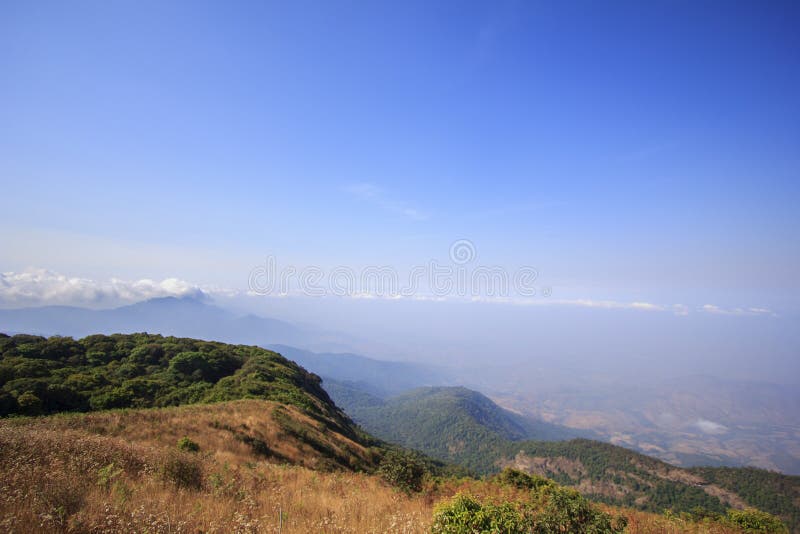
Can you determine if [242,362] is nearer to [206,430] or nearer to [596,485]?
[206,430]

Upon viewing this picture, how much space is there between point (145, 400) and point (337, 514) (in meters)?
24.2

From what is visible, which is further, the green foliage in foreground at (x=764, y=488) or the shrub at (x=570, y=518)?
the green foliage in foreground at (x=764, y=488)

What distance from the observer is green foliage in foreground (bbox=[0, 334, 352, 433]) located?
1959 centimetres

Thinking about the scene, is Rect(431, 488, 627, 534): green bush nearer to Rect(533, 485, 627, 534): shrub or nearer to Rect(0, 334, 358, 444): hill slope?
Rect(533, 485, 627, 534): shrub

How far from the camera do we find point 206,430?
16.7 m

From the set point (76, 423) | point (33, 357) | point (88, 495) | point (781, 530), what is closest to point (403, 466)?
point (88, 495)

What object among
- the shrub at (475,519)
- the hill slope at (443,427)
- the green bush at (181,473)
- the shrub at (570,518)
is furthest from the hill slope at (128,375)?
the hill slope at (443,427)

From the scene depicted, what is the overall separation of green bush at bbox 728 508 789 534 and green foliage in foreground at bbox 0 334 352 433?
27225mm

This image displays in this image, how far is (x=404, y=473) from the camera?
13008mm

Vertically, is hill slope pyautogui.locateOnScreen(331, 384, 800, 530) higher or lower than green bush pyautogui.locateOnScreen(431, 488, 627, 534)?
lower

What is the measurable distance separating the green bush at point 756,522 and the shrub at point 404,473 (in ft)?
35.0

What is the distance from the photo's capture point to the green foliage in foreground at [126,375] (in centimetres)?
1959

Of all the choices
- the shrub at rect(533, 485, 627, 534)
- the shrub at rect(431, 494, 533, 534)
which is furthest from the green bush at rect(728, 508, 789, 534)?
the shrub at rect(431, 494, 533, 534)

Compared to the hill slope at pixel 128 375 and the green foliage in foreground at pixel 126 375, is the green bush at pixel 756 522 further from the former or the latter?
the green foliage in foreground at pixel 126 375
